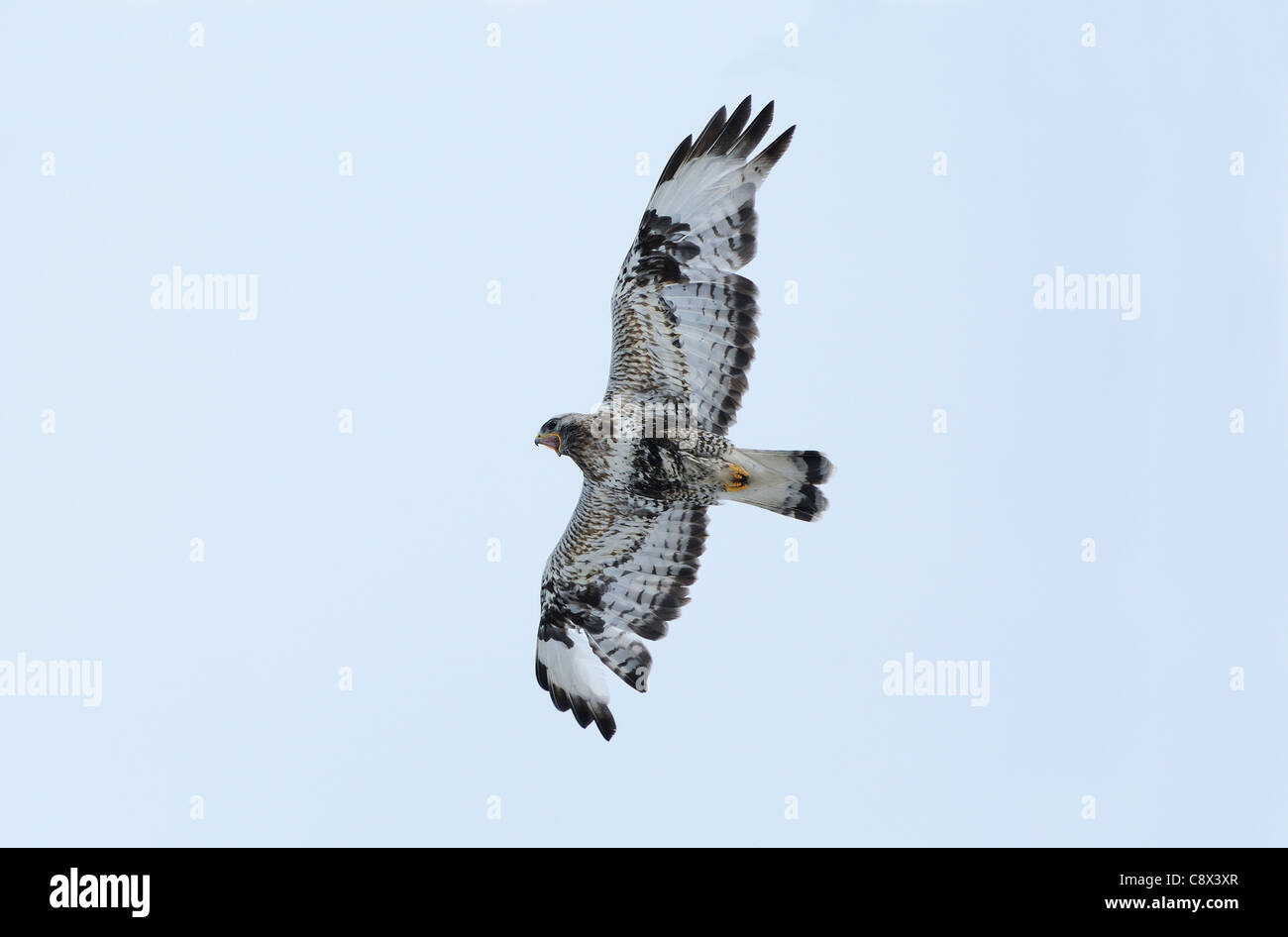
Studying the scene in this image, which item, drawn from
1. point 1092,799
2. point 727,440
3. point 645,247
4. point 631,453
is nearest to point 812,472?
point 727,440

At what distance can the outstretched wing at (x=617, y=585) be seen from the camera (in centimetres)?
1113

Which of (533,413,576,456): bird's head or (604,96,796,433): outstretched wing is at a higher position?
(604,96,796,433): outstretched wing

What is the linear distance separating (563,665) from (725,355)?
280 centimetres

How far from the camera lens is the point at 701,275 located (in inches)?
407

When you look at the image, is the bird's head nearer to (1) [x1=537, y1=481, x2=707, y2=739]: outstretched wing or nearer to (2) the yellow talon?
(1) [x1=537, y1=481, x2=707, y2=739]: outstretched wing

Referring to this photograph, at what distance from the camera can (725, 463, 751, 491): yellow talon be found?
412 inches

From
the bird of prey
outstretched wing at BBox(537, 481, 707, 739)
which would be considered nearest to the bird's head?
the bird of prey

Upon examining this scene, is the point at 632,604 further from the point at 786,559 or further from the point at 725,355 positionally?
the point at 725,355

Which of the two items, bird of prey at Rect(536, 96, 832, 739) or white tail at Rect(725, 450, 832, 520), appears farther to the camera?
white tail at Rect(725, 450, 832, 520)

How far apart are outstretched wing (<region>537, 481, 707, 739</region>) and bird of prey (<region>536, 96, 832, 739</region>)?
0.01 meters

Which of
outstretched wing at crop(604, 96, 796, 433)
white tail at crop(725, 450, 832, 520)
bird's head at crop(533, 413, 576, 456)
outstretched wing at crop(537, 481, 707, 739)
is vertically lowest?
outstretched wing at crop(537, 481, 707, 739)

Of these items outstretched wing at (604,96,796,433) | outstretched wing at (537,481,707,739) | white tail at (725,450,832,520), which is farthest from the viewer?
outstretched wing at (537,481,707,739)

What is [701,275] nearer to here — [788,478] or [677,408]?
[677,408]

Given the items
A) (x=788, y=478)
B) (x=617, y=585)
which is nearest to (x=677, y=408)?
(x=788, y=478)
